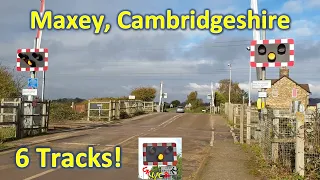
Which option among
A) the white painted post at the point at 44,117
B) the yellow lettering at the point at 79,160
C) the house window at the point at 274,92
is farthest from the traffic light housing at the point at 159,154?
the house window at the point at 274,92

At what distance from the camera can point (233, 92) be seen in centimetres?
8406

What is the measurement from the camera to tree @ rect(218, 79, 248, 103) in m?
80.2

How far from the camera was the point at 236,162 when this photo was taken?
35.1 feet

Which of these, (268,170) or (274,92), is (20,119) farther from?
(274,92)

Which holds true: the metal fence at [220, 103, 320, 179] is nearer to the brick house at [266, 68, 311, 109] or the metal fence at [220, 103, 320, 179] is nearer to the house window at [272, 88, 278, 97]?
the house window at [272, 88, 278, 97]

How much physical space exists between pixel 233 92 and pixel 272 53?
238 ft

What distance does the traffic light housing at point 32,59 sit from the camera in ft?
57.5

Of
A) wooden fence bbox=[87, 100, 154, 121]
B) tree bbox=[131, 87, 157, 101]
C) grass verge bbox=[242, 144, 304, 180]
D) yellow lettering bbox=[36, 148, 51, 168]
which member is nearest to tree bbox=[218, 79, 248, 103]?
tree bbox=[131, 87, 157, 101]

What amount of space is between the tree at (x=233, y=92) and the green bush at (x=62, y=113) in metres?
50.1

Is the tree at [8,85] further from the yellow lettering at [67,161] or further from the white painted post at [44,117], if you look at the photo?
the yellow lettering at [67,161]

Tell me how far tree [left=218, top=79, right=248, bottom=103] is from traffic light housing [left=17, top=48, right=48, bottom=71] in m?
63.7

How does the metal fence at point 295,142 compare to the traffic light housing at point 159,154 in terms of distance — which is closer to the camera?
the traffic light housing at point 159,154

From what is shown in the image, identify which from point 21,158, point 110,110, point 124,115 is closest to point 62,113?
point 110,110

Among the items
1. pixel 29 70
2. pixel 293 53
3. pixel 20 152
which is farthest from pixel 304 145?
pixel 29 70
